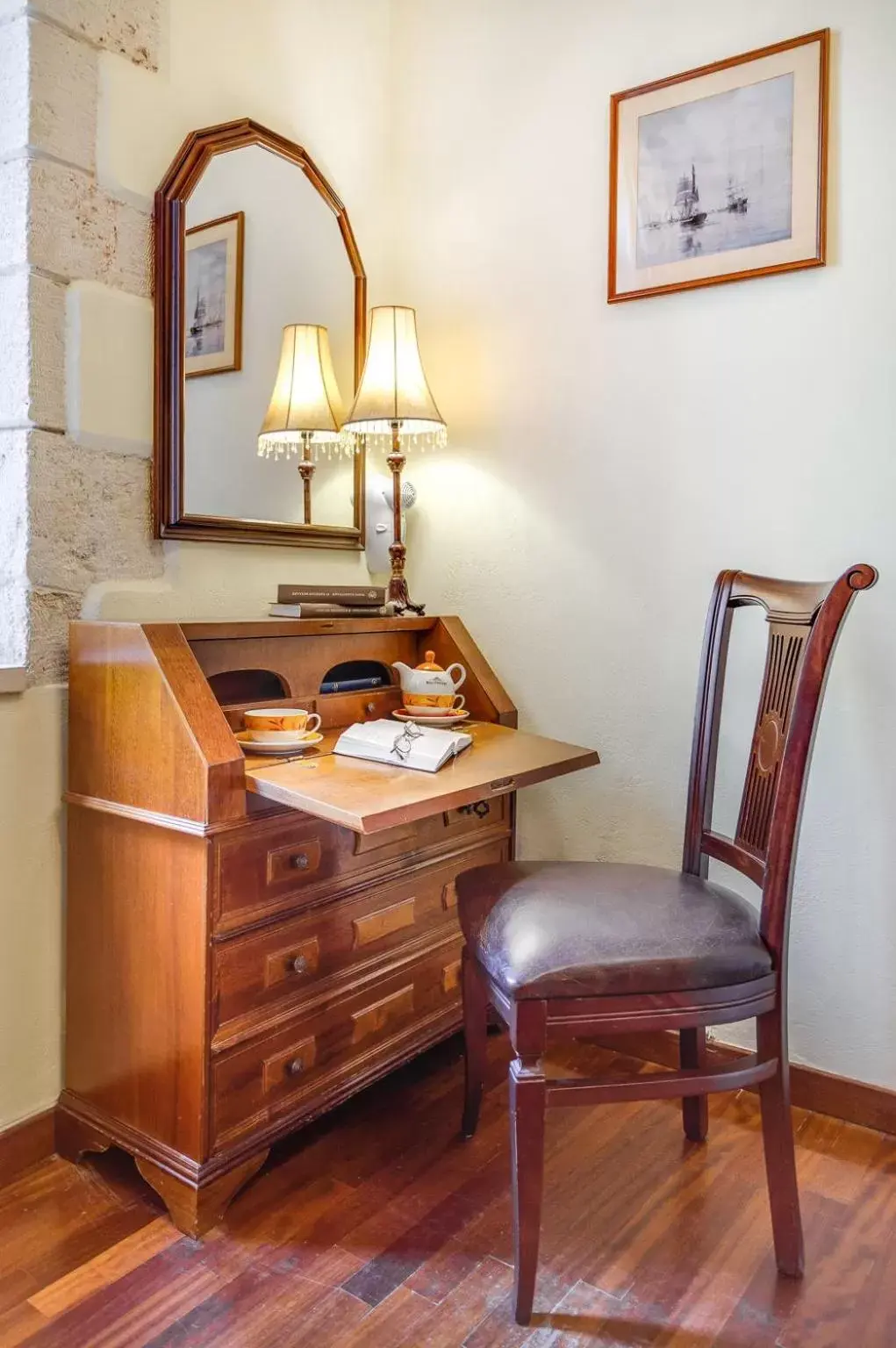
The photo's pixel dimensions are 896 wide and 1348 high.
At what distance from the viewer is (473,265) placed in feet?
7.61

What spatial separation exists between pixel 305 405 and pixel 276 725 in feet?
2.86

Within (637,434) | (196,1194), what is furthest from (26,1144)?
(637,434)

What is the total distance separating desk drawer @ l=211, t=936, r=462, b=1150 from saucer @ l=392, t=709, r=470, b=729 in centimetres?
46

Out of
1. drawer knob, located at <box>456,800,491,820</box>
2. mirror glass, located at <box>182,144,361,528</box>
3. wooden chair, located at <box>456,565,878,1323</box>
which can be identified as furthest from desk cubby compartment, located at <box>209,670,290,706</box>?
wooden chair, located at <box>456,565,878,1323</box>

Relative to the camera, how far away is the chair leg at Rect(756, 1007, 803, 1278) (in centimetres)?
142

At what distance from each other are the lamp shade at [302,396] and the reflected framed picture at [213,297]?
14cm

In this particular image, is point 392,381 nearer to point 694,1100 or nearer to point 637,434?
point 637,434

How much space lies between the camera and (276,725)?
1.66 metres

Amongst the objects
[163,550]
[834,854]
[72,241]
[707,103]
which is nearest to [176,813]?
[163,550]

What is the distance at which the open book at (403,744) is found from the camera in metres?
1.57

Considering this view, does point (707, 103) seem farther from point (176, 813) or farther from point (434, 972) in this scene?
point (434, 972)

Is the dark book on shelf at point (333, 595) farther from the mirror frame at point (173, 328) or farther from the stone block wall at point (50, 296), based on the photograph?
the stone block wall at point (50, 296)

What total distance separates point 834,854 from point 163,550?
148cm

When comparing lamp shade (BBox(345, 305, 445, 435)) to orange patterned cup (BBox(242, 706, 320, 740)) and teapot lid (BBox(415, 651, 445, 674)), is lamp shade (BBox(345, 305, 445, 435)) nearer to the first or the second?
teapot lid (BBox(415, 651, 445, 674))
